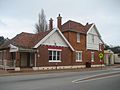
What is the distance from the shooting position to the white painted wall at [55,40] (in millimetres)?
35956

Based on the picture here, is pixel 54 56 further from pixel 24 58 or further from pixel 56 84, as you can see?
pixel 56 84

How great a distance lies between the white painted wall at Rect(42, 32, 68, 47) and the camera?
36.0 meters

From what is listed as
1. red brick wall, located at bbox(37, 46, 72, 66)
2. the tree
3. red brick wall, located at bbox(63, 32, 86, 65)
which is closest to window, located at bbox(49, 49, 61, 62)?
red brick wall, located at bbox(37, 46, 72, 66)


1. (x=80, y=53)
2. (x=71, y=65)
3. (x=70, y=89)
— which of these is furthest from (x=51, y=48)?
(x=70, y=89)

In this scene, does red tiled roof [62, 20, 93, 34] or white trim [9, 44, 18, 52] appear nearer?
white trim [9, 44, 18, 52]

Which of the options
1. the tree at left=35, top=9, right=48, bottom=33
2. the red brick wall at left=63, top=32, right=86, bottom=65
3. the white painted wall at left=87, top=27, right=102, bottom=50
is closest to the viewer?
the red brick wall at left=63, top=32, right=86, bottom=65

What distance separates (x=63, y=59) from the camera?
3853cm

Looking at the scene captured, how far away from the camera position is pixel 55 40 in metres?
37.2

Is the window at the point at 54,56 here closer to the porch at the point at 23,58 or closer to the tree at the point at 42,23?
the porch at the point at 23,58

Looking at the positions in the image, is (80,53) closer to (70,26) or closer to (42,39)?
(70,26)

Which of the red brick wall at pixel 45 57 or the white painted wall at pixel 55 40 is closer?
the red brick wall at pixel 45 57

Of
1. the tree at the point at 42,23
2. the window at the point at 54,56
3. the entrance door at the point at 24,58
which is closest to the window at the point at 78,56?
the window at the point at 54,56

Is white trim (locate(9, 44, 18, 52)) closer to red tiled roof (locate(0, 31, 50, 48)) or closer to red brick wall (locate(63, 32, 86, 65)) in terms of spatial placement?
red tiled roof (locate(0, 31, 50, 48))

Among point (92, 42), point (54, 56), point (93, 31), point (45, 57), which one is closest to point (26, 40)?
point (45, 57)
